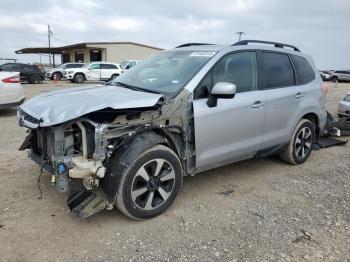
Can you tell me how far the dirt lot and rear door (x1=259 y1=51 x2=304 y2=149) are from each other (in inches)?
24.5

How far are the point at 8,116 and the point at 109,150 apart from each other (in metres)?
7.46

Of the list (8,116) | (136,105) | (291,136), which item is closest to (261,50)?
(291,136)

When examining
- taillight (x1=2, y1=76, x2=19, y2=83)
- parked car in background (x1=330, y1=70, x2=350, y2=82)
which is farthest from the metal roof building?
taillight (x1=2, y1=76, x2=19, y2=83)

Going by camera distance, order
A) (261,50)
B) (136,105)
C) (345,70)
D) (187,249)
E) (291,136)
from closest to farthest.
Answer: (187,249), (136,105), (261,50), (291,136), (345,70)

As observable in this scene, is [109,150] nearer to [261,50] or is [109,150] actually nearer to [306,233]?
[306,233]

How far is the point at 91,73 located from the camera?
94.6ft

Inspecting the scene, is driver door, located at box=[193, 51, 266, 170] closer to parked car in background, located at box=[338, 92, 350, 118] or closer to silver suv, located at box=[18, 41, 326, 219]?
silver suv, located at box=[18, 41, 326, 219]

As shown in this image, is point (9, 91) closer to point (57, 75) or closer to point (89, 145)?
point (89, 145)

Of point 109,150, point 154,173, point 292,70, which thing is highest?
point 292,70

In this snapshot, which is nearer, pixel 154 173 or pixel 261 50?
pixel 154 173

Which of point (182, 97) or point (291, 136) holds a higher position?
point (182, 97)

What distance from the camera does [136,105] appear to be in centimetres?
356

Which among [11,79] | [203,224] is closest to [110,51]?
[11,79]

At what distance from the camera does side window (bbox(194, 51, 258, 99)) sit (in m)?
4.20
